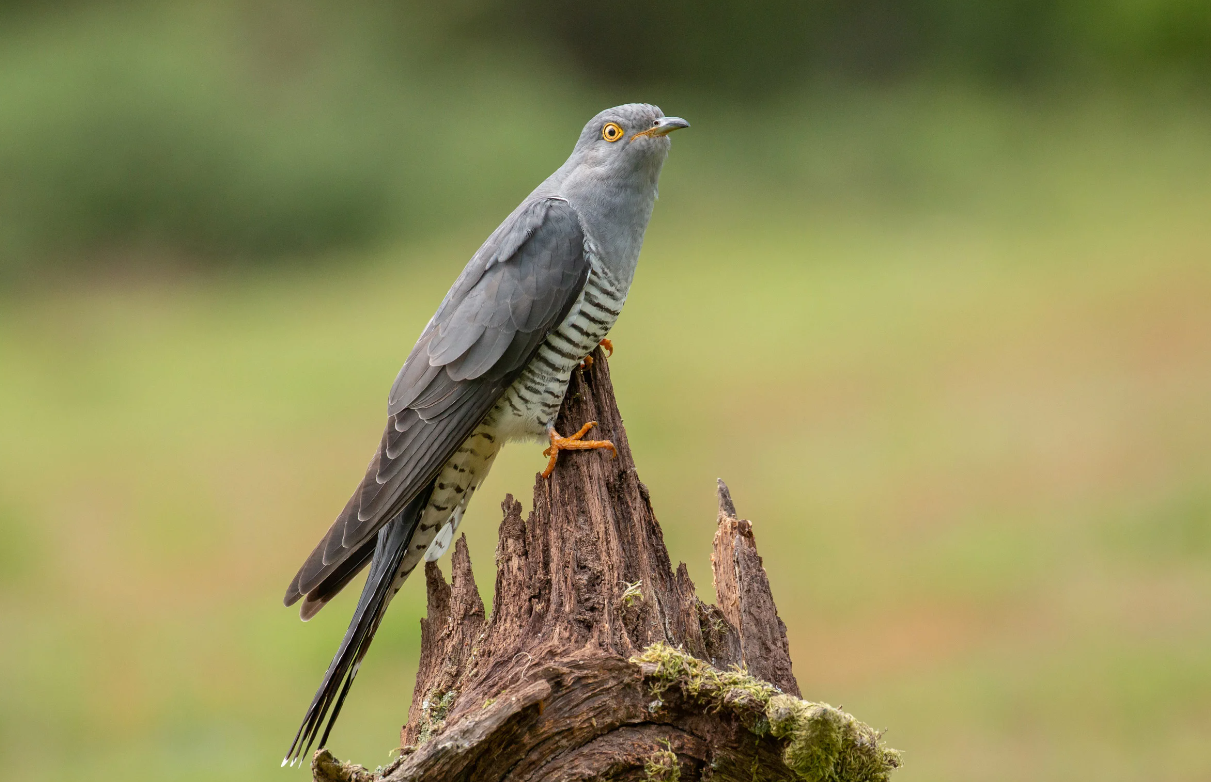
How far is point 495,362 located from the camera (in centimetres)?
321

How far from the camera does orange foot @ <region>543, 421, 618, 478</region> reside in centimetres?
301

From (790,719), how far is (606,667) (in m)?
0.37

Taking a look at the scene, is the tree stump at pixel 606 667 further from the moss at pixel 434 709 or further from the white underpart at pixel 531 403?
the white underpart at pixel 531 403

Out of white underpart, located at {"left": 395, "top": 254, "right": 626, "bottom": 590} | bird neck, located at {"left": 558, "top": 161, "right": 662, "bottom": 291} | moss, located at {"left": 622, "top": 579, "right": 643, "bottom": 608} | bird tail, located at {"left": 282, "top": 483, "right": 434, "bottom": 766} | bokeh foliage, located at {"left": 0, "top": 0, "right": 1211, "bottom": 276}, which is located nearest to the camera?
moss, located at {"left": 622, "top": 579, "right": 643, "bottom": 608}

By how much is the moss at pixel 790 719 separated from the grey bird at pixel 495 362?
82 cm

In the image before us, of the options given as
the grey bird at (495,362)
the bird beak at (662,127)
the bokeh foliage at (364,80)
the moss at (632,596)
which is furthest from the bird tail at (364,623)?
the bokeh foliage at (364,80)

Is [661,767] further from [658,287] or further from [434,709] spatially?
[658,287]

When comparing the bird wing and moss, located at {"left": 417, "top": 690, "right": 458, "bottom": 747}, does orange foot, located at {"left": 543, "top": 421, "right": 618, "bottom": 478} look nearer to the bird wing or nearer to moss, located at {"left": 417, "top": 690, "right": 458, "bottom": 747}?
the bird wing

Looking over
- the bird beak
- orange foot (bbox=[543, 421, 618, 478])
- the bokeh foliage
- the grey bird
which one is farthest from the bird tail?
the bokeh foliage

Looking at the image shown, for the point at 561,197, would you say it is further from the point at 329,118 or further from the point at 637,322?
the point at 329,118

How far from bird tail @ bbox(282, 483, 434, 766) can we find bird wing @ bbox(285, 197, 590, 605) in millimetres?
82

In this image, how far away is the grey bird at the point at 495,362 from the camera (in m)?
3.09

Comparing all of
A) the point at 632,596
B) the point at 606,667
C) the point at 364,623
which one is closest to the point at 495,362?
the point at 364,623

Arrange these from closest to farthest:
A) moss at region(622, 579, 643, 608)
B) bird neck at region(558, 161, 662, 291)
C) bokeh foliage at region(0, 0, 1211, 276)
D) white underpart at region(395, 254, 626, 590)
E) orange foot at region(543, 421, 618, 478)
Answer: moss at region(622, 579, 643, 608), orange foot at region(543, 421, 618, 478), white underpart at region(395, 254, 626, 590), bird neck at region(558, 161, 662, 291), bokeh foliage at region(0, 0, 1211, 276)
